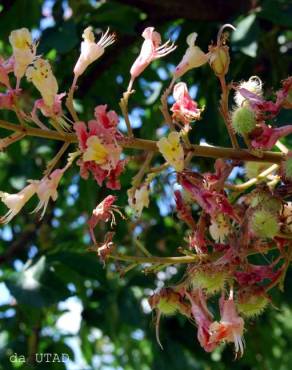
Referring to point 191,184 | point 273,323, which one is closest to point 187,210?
point 191,184

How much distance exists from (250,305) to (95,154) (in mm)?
296

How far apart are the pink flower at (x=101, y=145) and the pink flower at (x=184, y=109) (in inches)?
3.6

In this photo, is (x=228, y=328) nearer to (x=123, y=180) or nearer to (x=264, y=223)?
(x=264, y=223)

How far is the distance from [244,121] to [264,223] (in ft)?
0.43

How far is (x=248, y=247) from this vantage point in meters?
1.02

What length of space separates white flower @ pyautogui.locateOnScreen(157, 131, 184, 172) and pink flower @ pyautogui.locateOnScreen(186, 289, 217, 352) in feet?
0.63

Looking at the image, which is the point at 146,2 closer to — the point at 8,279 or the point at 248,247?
the point at 8,279

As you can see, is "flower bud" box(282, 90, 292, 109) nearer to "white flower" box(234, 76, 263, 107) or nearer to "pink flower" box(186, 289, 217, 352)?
"white flower" box(234, 76, 263, 107)

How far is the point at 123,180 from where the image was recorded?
1.97 metres

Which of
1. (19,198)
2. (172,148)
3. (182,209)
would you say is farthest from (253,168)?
(19,198)

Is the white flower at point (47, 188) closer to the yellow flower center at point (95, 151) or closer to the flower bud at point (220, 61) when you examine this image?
the yellow flower center at point (95, 151)

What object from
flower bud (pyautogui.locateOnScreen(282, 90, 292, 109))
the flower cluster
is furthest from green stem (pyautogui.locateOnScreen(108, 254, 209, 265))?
flower bud (pyautogui.locateOnScreen(282, 90, 292, 109))

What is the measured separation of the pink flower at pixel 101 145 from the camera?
934 mm

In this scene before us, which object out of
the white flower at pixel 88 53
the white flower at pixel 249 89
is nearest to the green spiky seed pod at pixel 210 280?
the white flower at pixel 249 89
